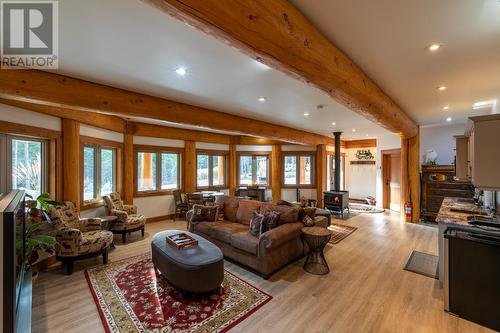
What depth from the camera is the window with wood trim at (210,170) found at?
7680 mm

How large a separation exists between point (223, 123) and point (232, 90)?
145 cm

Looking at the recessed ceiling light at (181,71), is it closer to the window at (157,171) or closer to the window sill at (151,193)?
the window at (157,171)

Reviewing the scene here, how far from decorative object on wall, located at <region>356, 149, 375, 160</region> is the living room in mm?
4874

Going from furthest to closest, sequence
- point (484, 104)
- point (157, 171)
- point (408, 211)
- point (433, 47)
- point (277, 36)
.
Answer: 1. point (157, 171)
2. point (408, 211)
3. point (484, 104)
4. point (433, 47)
5. point (277, 36)

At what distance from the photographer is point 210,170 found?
314 inches

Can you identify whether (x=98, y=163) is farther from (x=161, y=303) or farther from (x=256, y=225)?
(x=256, y=225)

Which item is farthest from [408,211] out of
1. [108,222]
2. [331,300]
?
[108,222]

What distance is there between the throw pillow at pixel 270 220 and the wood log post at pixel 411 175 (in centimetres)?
515

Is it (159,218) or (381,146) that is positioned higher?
(381,146)

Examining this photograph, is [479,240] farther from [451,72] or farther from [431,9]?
[431,9]

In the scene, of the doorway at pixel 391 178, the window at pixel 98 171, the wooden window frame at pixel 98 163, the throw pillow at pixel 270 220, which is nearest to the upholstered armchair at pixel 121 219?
the wooden window frame at pixel 98 163

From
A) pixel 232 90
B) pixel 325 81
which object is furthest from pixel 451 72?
pixel 232 90

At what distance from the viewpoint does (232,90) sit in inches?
134

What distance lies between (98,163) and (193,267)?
13.0 feet
